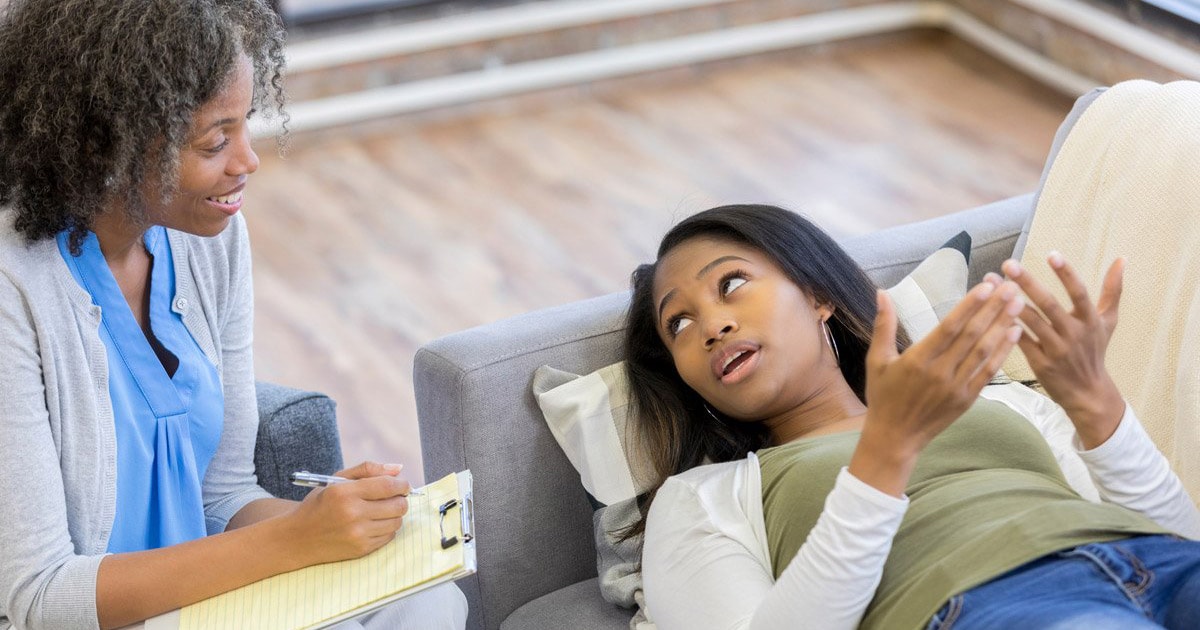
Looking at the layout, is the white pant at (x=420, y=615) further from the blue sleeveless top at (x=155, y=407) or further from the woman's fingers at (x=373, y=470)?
the blue sleeveless top at (x=155, y=407)

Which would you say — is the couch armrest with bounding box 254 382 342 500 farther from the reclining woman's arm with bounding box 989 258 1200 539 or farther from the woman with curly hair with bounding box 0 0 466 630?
the reclining woman's arm with bounding box 989 258 1200 539

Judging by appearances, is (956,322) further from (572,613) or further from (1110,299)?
(572,613)

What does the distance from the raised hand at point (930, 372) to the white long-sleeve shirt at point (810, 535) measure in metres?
0.05

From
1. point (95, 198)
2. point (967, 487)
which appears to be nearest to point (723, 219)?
point (967, 487)

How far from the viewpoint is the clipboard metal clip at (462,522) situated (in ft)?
4.77

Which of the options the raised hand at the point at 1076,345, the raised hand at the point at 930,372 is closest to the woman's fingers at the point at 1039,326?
the raised hand at the point at 1076,345

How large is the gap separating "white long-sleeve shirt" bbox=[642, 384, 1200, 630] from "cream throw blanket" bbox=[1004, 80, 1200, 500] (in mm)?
136

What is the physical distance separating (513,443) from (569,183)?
7.53 feet

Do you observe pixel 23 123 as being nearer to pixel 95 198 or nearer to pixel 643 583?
pixel 95 198

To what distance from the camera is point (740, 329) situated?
1.66 metres

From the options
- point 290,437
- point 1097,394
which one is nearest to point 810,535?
point 1097,394

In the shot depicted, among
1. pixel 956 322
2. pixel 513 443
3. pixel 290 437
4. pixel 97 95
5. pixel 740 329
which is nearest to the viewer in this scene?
pixel 956 322

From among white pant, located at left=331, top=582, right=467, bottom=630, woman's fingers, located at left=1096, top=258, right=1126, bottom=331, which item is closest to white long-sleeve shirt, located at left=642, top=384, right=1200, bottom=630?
woman's fingers, located at left=1096, top=258, right=1126, bottom=331

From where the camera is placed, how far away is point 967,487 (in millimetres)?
1501
